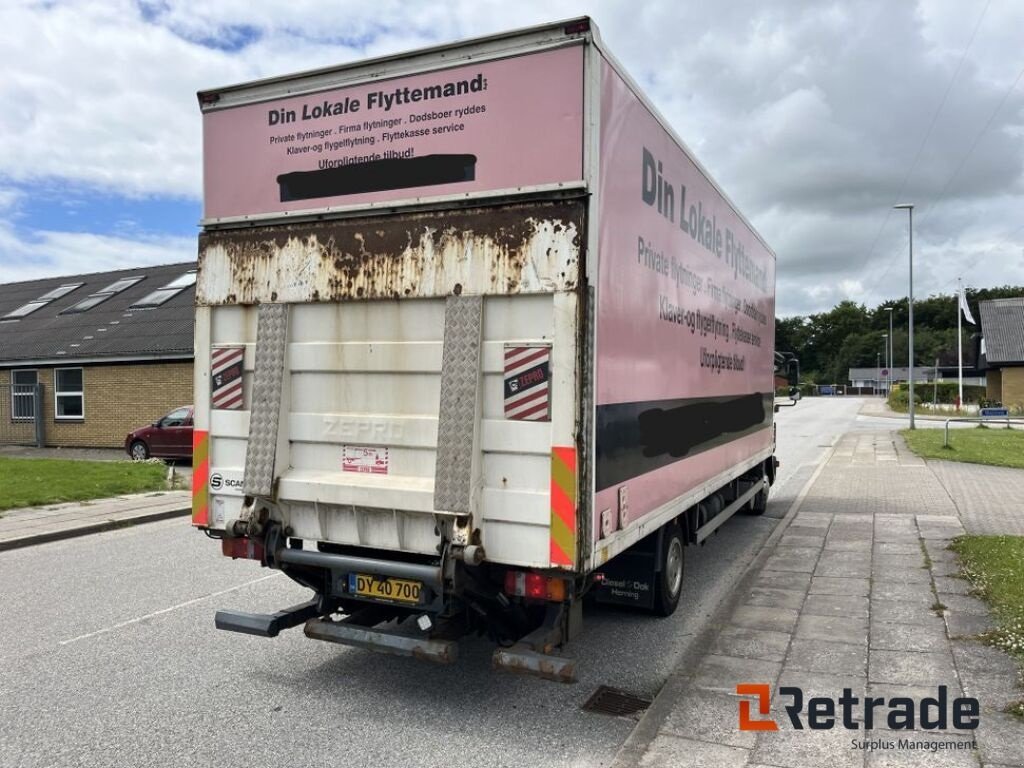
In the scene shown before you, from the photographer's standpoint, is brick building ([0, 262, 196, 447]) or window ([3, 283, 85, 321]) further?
window ([3, 283, 85, 321])

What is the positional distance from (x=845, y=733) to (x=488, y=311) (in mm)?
2821

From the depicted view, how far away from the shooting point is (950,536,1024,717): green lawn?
204 inches

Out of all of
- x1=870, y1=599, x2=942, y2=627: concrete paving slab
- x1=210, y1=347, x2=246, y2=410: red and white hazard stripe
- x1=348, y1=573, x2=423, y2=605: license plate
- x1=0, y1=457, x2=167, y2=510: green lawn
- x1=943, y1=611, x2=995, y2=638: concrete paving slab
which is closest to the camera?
x1=348, y1=573, x2=423, y2=605: license plate

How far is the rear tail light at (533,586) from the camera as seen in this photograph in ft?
13.4

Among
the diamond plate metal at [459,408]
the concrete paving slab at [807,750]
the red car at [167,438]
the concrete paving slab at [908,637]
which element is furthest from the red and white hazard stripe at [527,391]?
the red car at [167,438]

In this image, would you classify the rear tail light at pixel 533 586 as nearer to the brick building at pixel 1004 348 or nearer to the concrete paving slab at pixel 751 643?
the concrete paving slab at pixel 751 643

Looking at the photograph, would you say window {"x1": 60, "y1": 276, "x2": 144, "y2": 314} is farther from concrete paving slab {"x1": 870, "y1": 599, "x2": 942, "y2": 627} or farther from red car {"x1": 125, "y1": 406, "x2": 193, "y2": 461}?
concrete paving slab {"x1": 870, "y1": 599, "x2": 942, "y2": 627}

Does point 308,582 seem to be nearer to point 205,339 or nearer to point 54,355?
point 205,339

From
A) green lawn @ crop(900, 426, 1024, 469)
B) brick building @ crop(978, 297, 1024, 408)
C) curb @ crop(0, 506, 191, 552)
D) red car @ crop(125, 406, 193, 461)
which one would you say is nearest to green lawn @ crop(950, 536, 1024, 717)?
curb @ crop(0, 506, 191, 552)

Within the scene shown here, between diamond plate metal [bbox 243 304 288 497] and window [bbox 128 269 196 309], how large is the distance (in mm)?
20915

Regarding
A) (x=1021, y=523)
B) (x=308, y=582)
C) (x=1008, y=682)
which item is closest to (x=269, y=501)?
(x=308, y=582)

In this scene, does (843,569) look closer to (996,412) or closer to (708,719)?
(708,719)

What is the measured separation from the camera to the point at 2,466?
15.9m

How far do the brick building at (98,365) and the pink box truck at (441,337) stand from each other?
16.5m
